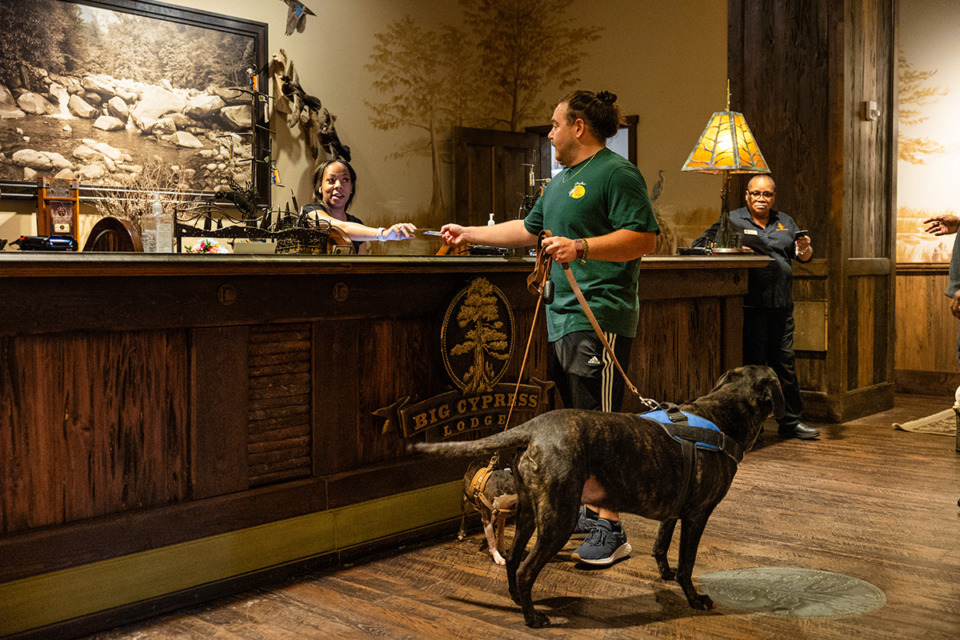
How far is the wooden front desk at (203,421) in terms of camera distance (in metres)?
2.31

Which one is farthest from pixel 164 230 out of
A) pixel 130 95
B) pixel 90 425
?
pixel 130 95

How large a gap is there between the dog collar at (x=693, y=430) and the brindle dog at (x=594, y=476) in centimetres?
3

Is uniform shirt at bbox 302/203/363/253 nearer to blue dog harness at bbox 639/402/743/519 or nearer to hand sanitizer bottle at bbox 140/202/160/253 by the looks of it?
hand sanitizer bottle at bbox 140/202/160/253

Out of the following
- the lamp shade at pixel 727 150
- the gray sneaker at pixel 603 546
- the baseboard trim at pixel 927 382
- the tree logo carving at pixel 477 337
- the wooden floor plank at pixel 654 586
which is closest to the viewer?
the wooden floor plank at pixel 654 586

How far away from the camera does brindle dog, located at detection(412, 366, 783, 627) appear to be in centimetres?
229

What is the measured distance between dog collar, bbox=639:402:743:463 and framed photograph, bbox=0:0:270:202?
14.4 feet

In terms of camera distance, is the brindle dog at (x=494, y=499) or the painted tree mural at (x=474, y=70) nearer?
the brindle dog at (x=494, y=499)

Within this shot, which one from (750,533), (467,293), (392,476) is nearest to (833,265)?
(750,533)

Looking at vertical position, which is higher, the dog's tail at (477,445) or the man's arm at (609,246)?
the man's arm at (609,246)

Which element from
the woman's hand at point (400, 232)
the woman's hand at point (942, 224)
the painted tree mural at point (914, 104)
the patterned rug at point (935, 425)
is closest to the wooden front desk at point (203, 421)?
the woman's hand at point (400, 232)

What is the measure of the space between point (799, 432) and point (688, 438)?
3.17m

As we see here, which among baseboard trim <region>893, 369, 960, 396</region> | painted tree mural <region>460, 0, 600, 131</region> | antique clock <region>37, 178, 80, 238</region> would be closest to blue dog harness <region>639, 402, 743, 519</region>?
antique clock <region>37, 178, 80, 238</region>

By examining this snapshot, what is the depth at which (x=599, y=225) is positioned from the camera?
2850mm

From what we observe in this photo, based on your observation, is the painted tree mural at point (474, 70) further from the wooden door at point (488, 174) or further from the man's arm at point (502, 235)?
the man's arm at point (502, 235)
